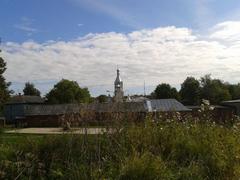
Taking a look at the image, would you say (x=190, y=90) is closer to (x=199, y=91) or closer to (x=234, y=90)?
(x=199, y=91)

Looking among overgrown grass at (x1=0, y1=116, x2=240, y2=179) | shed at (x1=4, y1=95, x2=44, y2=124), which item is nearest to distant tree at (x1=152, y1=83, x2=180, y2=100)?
shed at (x1=4, y1=95, x2=44, y2=124)

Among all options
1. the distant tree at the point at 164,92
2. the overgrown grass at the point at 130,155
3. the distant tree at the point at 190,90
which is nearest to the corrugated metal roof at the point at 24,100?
the distant tree at the point at 164,92

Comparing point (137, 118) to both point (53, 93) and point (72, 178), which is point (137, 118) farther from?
point (53, 93)

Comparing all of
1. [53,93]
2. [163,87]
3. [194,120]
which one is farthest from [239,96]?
[194,120]

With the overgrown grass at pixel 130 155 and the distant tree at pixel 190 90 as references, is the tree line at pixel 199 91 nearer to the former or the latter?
the distant tree at pixel 190 90

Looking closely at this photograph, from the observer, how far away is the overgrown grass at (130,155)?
6.95m

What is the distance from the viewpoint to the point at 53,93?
89625mm

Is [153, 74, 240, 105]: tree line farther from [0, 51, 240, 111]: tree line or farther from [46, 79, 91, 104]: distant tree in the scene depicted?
[46, 79, 91, 104]: distant tree

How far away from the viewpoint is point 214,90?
96750 mm

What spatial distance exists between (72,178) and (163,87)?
90370 millimetres

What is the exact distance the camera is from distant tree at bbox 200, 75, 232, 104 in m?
95.9

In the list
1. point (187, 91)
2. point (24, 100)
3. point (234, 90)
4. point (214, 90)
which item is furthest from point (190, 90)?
point (24, 100)

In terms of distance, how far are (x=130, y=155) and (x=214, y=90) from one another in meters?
91.5

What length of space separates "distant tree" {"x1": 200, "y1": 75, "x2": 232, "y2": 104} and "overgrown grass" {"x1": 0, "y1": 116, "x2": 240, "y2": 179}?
85.2 meters
